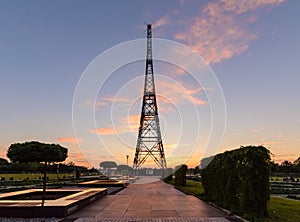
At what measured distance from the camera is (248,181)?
9.58 m

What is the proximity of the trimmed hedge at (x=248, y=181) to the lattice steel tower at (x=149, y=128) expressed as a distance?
3544 centimetres

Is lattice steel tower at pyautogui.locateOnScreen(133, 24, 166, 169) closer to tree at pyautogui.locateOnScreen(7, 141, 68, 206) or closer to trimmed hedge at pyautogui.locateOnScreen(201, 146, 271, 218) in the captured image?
trimmed hedge at pyautogui.locateOnScreen(201, 146, 271, 218)

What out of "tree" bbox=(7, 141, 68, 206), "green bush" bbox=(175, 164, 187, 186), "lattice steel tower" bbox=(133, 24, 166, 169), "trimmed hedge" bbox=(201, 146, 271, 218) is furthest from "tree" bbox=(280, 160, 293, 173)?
"tree" bbox=(7, 141, 68, 206)

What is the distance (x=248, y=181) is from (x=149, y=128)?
3775 cm

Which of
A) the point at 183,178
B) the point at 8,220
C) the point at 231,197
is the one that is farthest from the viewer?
the point at 183,178

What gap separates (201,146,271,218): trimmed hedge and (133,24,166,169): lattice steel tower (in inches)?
1395

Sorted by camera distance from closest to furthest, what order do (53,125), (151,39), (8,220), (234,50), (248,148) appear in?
(8,220)
(248,148)
(234,50)
(53,125)
(151,39)

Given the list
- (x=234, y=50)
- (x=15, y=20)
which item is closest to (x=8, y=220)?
(x=15, y=20)

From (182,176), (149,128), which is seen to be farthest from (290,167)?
(182,176)

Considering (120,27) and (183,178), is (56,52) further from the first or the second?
(183,178)

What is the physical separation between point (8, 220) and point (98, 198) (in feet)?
22.2

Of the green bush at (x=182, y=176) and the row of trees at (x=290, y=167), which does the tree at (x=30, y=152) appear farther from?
the row of trees at (x=290, y=167)

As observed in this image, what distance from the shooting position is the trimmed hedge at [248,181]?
9.52 meters

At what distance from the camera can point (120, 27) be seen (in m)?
18.1
